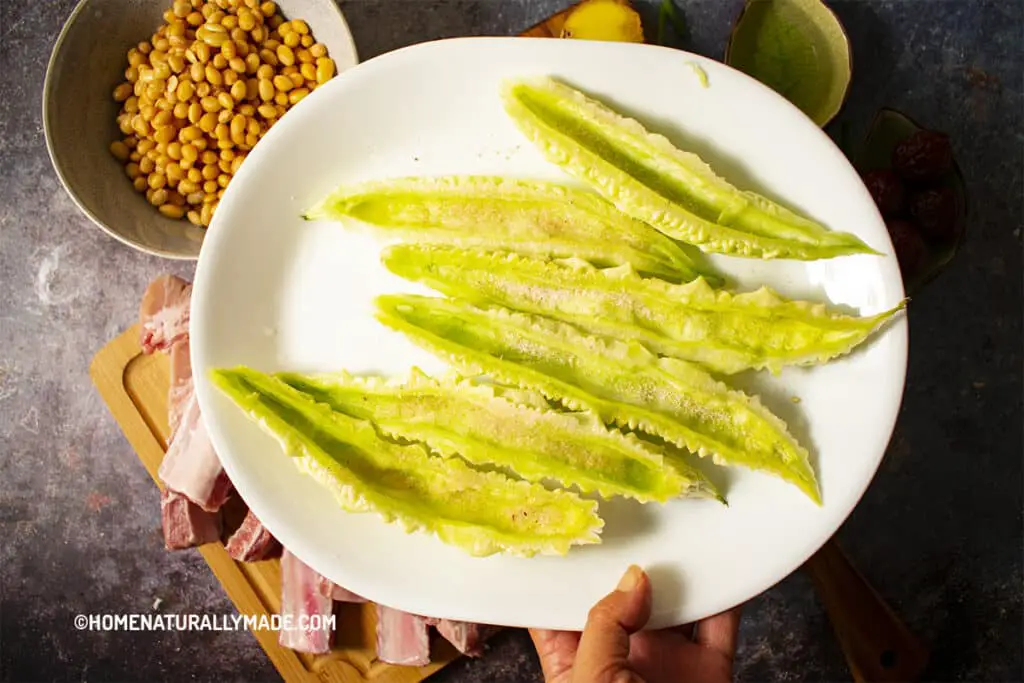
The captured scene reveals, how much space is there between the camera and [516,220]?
1.40m

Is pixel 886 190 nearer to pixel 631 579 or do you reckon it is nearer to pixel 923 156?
pixel 923 156

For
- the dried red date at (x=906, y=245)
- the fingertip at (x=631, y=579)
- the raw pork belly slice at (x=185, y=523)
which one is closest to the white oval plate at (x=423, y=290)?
the fingertip at (x=631, y=579)

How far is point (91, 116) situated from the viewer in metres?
1.73

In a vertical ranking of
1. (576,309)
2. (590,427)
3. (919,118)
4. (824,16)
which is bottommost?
(590,427)

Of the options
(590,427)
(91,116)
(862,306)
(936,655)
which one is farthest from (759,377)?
(91,116)

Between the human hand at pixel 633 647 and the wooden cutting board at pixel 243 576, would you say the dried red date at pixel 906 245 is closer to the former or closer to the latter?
the human hand at pixel 633 647

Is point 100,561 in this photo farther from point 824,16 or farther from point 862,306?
point 824,16

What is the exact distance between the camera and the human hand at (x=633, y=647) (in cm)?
134

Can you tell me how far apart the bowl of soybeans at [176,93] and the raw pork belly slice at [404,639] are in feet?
2.84

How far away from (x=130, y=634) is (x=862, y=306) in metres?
1.76

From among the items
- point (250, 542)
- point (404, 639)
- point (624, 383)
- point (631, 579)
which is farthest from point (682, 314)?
point (250, 542)

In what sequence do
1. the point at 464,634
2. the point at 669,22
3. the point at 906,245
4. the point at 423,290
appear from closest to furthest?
1. the point at 423,290
2. the point at 906,245
3. the point at 464,634
4. the point at 669,22

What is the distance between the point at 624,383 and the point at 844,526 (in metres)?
0.84

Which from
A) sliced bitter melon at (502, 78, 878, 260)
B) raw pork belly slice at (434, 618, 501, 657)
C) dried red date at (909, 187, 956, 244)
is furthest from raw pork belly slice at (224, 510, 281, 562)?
dried red date at (909, 187, 956, 244)
